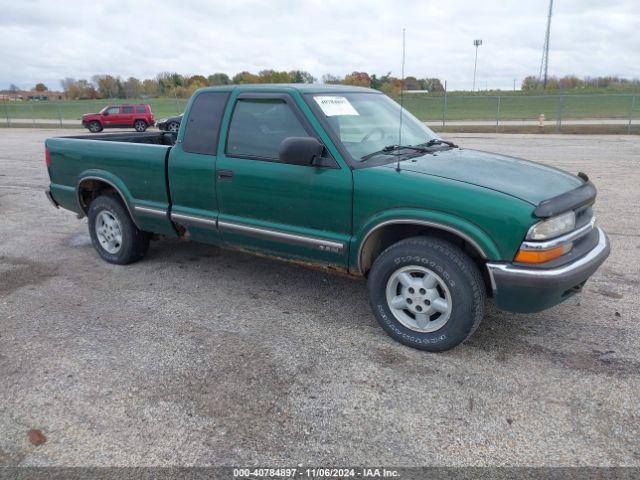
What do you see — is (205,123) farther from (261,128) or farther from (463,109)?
(463,109)

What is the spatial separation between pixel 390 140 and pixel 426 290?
135 centimetres

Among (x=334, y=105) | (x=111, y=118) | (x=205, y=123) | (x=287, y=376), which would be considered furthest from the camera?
(x=111, y=118)

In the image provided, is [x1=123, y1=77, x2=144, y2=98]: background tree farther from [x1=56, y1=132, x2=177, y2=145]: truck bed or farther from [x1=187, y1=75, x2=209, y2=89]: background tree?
[x1=56, y1=132, x2=177, y2=145]: truck bed

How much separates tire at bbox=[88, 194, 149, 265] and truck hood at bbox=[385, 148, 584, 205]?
2967 millimetres

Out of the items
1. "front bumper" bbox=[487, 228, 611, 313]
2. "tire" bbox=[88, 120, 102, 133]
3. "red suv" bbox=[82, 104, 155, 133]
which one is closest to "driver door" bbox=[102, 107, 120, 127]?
"red suv" bbox=[82, 104, 155, 133]

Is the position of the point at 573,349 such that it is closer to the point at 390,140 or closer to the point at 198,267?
the point at 390,140

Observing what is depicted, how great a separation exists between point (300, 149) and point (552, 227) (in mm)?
1721

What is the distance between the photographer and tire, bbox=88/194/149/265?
210 inches

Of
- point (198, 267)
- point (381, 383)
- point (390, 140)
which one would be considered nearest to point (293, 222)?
point (390, 140)

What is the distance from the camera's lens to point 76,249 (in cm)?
613

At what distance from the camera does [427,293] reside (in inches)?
139

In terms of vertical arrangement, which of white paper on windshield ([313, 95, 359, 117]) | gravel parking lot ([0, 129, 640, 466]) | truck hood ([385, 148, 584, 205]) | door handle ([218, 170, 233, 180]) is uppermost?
white paper on windshield ([313, 95, 359, 117])

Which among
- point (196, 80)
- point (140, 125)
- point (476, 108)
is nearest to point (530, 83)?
point (476, 108)

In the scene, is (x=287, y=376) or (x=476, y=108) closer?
(x=287, y=376)
